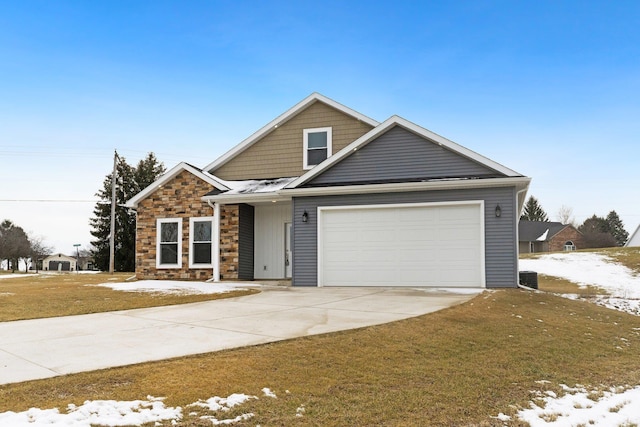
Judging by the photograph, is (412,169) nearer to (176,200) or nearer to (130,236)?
(176,200)

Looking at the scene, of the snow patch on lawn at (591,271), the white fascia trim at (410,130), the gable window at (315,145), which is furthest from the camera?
the snow patch on lawn at (591,271)

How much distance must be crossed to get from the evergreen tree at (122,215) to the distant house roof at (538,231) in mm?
39334

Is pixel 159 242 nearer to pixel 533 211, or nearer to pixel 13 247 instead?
pixel 13 247

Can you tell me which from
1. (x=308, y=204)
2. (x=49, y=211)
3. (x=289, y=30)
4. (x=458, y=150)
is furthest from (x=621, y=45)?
(x=49, y=211)

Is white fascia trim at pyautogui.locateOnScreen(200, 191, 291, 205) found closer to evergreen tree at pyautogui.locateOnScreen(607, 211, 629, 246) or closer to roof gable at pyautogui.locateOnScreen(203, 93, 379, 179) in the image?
roof gable at pyautogui.locateOnScreen(203, 93, 379, 179)

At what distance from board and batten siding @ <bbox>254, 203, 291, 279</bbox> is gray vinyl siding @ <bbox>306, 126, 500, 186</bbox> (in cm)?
304

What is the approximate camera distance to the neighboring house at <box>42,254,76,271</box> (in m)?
59.2

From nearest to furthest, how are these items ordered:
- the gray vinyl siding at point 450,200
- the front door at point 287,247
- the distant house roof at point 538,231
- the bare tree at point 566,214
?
the gray vinyl siding at point 450,200, the front door at point 287,247, the distant house roof at point 538,231, the bare tree at point 566,214

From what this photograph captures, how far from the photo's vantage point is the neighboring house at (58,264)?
5924 cm

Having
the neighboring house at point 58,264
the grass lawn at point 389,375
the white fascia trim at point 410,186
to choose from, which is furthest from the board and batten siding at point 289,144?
the neighboring house at point 58,264

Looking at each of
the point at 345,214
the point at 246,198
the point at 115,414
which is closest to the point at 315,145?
the point at 246,198

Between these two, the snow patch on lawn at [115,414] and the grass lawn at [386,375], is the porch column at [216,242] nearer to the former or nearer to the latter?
the grass lawn at [386,375]

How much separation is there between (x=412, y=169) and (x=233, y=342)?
944cm

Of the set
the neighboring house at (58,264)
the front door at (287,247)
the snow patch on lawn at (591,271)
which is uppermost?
the front door at (287,247)
